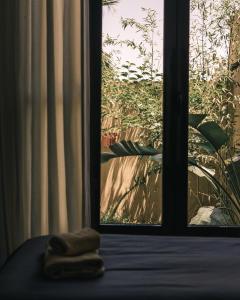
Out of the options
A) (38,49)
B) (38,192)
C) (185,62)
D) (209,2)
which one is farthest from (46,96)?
(209,2)

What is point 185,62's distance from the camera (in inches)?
128

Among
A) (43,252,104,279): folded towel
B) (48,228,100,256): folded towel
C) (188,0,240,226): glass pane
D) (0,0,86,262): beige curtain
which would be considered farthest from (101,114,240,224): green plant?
(43,252,104,279): folded towel

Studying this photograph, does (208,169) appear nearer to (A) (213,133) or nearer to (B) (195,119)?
(A) (213,133)

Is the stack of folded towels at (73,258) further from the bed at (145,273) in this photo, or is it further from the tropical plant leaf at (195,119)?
the tropical plant leaf at (195,119)

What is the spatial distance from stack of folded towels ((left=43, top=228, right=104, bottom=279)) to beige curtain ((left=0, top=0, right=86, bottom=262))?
1103 mm

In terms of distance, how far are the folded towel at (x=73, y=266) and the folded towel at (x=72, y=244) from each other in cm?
3

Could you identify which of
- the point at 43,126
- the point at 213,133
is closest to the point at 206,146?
the point at 213,133

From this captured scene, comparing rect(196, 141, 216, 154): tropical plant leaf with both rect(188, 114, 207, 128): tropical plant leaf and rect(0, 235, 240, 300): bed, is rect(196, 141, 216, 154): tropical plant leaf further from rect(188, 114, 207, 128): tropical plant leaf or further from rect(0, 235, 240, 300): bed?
rect(0, 235, 240, 300): bed

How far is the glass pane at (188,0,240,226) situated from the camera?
3305mm

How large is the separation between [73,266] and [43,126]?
141 cm

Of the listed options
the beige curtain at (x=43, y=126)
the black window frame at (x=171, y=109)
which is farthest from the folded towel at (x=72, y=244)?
the black window frame at (x=171, y=109)

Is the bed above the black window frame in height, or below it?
below

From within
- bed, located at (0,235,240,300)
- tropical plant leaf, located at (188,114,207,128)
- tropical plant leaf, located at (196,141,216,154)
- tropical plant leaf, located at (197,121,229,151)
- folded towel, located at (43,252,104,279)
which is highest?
tropical plant leaf, located at (188,114,207,128)

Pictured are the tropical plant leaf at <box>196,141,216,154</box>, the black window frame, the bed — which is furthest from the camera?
the tropical plant leaf at <box>196,141,216,154</box>
